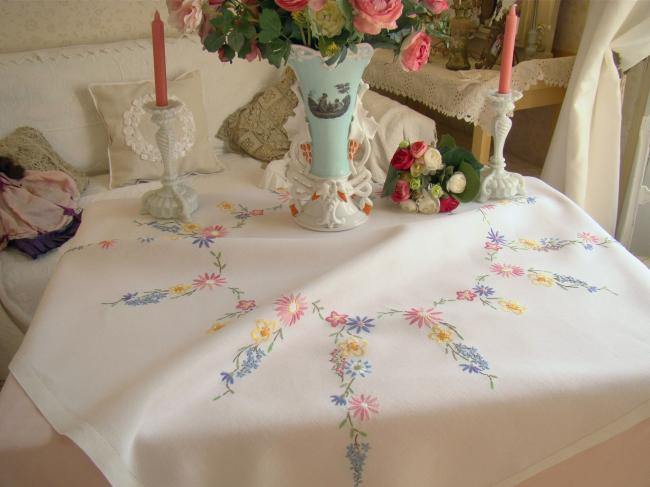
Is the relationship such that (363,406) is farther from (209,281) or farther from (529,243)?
(529,243)

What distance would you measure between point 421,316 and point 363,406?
0.21 metres

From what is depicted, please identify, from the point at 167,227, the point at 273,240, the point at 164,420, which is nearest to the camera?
the point at 164,420

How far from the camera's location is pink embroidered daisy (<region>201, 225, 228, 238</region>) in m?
1.09

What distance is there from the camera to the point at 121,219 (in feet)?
3.86

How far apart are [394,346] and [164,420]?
31cm

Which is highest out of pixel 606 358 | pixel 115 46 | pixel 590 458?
pixel 115 46

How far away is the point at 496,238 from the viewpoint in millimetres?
1094

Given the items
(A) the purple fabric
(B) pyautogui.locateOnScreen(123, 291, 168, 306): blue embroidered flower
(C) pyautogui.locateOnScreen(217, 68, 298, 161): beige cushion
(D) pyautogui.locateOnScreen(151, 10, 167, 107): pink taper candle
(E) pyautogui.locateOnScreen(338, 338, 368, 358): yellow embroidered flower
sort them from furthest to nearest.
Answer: (C) pyautogui.locateOnScreen(217, 68, 298, 161): beige cushion, (A) the purple fabric, (D) pyautogui.locateOnScreen(151, 10, 167, 107): pink taper candle, (B) pyautogui.locateOnScreen(123, 291, 168, 306): blue embroidered flower, (E) pyautogui.locateOnScreen(338, 338, 368, 358): yellow embroidered flower

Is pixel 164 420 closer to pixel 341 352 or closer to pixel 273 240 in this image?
pixel 341 352

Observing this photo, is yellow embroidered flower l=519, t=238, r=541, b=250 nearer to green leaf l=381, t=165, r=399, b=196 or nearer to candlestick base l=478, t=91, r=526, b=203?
candlestick base l=478, t=91, r=526, b=203

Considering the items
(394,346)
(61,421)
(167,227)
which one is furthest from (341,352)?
(167,227)

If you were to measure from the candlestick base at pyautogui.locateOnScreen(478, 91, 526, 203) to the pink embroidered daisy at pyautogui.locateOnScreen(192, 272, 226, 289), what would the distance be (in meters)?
0.54

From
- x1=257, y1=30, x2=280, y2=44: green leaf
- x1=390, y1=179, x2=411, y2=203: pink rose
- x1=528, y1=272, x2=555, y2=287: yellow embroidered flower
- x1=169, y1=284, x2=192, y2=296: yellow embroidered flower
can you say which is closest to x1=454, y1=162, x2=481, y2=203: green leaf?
x1=390, y1=179, x2=411, y2=203: pink rose

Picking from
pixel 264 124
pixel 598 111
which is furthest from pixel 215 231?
pixel 598 111
